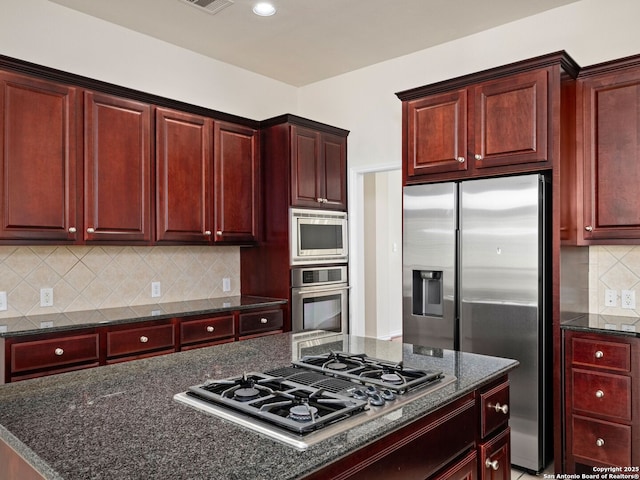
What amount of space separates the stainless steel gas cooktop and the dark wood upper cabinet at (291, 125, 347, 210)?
2500mm

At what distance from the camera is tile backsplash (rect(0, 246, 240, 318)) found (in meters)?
3.13

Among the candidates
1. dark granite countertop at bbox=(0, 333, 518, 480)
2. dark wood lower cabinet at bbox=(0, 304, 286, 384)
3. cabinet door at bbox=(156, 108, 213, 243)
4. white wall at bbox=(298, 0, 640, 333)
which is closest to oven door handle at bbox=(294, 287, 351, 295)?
dark wood lower cabinet at bbox=(0, 304, 286, 384)

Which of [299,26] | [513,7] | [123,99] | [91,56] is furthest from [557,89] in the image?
[91,56]

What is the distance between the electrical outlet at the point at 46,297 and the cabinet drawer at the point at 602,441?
3.36 meters

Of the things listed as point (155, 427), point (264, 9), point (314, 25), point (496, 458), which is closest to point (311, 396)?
point (155, 427)

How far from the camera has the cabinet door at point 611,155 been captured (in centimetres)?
294

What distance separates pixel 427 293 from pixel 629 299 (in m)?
1.26

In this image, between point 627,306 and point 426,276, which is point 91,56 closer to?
point 426,276

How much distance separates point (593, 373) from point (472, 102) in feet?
5.97

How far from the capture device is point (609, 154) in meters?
3.03

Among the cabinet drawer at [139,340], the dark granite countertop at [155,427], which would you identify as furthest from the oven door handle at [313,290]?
the dark granite countertop at [155,427]

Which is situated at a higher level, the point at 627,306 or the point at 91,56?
the point at 91,56

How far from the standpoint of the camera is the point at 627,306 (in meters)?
3.14

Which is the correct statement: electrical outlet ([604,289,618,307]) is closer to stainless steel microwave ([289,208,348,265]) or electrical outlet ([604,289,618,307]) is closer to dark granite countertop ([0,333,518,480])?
dark granite countertop ([0,333,518,480])
